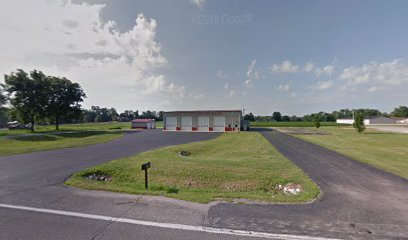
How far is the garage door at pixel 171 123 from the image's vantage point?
42.3 meters

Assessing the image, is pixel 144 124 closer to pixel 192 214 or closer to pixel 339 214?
pixel 192 214

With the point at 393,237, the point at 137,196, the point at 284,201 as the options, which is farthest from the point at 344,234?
the point at 137,196

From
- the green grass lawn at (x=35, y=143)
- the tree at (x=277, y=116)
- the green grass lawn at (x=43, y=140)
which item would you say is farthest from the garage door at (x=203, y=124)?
the tree at (x=277, y=116)

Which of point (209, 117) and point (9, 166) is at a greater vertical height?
point (209, 117)

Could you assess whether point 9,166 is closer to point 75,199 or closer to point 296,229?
point 75,199

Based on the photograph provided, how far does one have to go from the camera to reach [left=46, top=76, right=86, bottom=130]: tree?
37938mm

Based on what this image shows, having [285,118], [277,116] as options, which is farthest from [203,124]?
[285,118]

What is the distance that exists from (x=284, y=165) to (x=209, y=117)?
30.0 m

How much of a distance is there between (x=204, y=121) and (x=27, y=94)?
33914 mm

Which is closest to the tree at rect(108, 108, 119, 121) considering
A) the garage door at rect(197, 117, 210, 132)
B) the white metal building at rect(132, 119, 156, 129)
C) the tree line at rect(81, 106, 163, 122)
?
the tree line at rect(81, 106, 163, 122)

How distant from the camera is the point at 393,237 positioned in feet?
12.6

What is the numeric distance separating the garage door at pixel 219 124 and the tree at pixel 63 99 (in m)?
31.6

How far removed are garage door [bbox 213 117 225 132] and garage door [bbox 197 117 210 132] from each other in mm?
1530

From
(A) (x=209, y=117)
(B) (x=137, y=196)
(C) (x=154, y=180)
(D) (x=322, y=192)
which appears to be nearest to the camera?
(B) (x=137, y=196)
